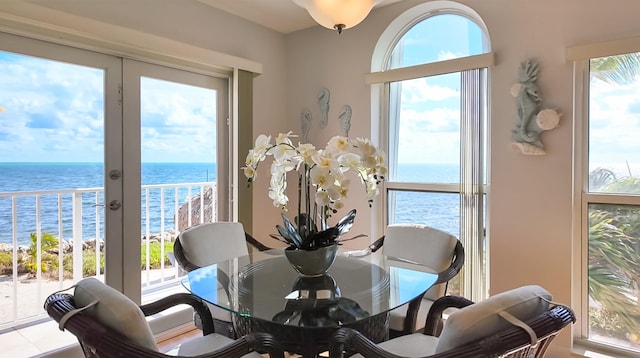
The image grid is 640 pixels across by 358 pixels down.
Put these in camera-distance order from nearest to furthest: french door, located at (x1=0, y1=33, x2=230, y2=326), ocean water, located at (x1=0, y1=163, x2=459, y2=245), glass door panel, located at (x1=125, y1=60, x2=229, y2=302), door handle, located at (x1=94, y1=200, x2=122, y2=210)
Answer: french door, located at (x1=0, y1=33, x2=230, y2=326) < ocean water, located at (x1=0, y1=163, x2=459, y2=245) < door handle, located at (x1=94, y1=200, x2=122, y2=210) < glass door panel, located at (x1=125, y1=60, x2=229, y2=302)

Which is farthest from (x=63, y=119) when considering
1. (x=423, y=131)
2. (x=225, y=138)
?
(x=423, y=131)

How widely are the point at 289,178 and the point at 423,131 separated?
1.40 meters

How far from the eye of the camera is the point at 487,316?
108cm

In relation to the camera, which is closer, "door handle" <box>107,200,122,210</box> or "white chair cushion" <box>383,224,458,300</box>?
"white chair cushion" <box>383,224,458,300</box>

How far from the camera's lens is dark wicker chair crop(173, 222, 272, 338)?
2.06 m

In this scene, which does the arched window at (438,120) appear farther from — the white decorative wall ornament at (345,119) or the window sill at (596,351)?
the window sill at (596,351)

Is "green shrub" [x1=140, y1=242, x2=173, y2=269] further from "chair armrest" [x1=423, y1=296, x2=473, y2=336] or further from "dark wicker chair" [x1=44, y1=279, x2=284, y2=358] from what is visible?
"chair armrest" [x1=423, y1=296, x2=473, y2=336]

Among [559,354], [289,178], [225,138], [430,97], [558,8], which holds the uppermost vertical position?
[558,8]

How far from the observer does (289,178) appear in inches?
151

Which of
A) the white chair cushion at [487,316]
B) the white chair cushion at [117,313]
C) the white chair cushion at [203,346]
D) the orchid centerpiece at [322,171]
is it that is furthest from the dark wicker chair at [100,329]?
the white chair cushion at [487,316]

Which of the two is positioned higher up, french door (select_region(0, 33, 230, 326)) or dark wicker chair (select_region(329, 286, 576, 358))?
french door (select_region(0, 33, 230, 326))

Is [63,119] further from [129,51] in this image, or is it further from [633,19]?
[633,19]

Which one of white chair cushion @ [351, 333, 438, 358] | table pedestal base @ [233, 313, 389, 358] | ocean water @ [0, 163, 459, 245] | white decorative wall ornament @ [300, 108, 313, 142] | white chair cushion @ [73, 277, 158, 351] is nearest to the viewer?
white chair cushion @ [73, 277, 158, 351]

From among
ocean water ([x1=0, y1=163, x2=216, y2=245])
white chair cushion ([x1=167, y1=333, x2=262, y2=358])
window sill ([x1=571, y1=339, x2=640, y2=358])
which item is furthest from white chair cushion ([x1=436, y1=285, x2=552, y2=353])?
ocean water ([x1=0, y1=163, x2=216, y2=245])
